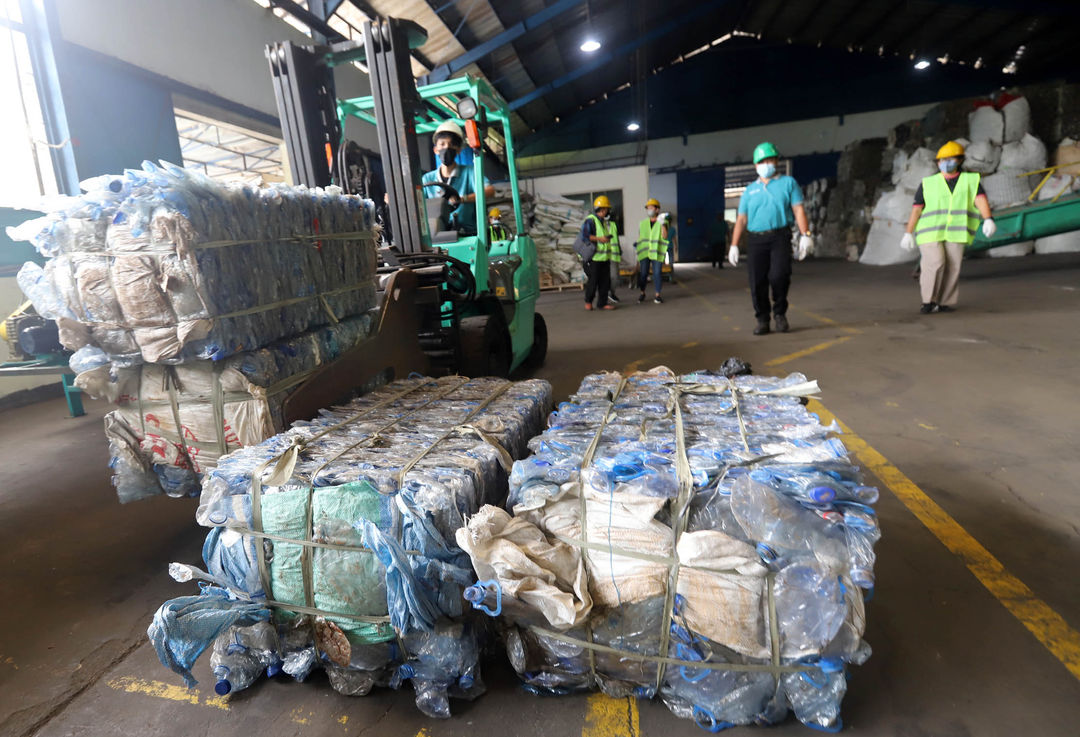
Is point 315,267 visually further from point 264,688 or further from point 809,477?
point 809,477

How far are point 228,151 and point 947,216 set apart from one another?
12.9 meters

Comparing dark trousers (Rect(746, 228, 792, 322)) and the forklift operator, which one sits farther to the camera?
dark trousers (Rect(746, 228, 792, 322))

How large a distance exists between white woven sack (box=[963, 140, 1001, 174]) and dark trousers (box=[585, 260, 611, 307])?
11.2 metres

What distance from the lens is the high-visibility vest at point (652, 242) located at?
1073 centimetres

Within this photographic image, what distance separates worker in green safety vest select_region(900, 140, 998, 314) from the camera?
655 centimetres

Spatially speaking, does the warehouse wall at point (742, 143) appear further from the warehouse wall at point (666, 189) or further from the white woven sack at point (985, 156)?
the white woven sack at point (985, 156)

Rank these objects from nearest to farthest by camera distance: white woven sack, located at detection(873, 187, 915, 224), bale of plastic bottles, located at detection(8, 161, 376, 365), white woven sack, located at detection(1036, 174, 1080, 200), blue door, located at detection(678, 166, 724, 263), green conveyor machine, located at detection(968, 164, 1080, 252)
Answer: bale of plastic bottles, located at detection(8, 161, 376, 365), green conveyor machine, located at detection(968, 164, 1080, 252), white woven sack, located at detection(1036, 174, 1080, 200), white woven sack, located at detection(873, 187, 915, 224), blue door, located at detection(678, 166, 724, 263)

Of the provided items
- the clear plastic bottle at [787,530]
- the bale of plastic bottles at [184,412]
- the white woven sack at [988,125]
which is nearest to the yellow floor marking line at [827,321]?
the clear plastic bottle at [787,530]

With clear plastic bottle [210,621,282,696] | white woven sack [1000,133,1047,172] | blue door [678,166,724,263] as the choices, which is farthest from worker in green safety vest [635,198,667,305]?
blue door [678,166,724,263]

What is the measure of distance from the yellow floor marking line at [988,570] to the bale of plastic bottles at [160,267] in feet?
8.61

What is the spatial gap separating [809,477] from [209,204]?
2.33 metres

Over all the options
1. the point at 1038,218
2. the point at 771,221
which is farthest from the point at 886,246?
the point at 771,221

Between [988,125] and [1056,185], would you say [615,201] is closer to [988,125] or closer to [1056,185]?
[988,125]

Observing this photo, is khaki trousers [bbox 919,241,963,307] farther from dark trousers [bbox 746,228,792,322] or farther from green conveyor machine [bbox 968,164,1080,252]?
green conveyor machine [bbox 968,164,1080,252]
